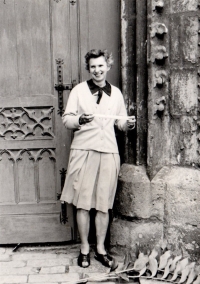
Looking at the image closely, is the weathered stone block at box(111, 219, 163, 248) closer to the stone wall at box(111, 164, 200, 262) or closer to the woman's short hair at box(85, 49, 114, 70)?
the stone wall at box(111, 164, 200, 262)

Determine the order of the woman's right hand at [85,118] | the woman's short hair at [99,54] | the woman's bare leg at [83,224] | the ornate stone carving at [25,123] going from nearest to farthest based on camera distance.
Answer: the woman's right hand at [85,118] < the woman's short hair at [99,54] < the woman's bare leg at [83,224] < the ornate stone carving at [25,123]

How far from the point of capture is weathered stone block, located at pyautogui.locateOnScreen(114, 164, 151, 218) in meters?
3.78

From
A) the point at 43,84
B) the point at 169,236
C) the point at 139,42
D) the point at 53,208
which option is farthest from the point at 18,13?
the point at 169,236

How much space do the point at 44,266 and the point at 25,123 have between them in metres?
1.33

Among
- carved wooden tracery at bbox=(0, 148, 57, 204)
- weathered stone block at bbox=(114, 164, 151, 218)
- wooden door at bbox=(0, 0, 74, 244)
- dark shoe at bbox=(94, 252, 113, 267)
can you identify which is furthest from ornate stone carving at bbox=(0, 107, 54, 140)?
dark shoe at bbox=(94, 252, 113, 267)

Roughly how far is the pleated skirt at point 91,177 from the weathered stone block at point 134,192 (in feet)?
0.70

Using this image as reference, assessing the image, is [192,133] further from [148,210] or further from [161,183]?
[148,210]

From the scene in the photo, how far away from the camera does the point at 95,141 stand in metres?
3.60

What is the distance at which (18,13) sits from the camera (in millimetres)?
4000

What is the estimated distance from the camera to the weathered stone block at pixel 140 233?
381 centimetres

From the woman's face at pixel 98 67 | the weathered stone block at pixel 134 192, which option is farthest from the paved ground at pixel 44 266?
the woman's face at pixel 98 67

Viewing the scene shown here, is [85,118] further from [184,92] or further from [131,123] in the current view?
[184,92]

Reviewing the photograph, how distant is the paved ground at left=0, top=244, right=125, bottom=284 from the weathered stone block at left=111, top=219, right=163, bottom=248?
0.65 feet

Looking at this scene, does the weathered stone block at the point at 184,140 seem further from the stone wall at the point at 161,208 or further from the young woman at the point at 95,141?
the young woman at the point at 95,141
